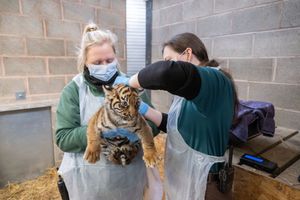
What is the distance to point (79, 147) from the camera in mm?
858

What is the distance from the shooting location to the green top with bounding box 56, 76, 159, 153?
0.84m

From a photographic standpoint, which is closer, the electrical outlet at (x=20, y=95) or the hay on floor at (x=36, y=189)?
the hay on floor at (x=36, y=189)

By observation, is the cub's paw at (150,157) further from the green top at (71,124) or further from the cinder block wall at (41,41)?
the cinder block wall at (41,41)

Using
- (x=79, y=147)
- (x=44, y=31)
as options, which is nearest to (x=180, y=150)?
(x=79, y=147)

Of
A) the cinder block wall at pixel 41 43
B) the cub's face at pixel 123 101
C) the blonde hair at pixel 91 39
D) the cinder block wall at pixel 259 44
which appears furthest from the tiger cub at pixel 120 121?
the cinder block wall at pixel 41 43

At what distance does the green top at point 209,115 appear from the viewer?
2.05 ft

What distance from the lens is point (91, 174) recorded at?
3.09ft

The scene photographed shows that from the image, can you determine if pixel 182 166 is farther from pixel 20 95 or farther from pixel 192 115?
pixel 20 95

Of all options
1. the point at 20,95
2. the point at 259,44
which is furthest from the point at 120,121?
the point at 20,95

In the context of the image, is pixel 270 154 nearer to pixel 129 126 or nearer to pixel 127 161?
pixel 127 161

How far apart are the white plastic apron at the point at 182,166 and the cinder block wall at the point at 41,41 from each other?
1.69 metres

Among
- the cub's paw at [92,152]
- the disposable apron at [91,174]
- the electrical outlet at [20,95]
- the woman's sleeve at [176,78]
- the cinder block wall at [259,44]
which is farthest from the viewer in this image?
the electrical outlet at [20,95]

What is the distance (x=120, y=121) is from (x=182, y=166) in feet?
1.25

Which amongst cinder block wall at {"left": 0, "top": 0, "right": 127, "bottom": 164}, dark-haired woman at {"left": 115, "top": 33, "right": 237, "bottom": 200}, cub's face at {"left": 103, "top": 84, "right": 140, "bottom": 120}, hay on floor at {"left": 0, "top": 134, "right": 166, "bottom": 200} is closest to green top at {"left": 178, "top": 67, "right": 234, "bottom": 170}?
dark-haired woman at {"left": 115, "top": 33, "right": 237, "bottom": 200}
